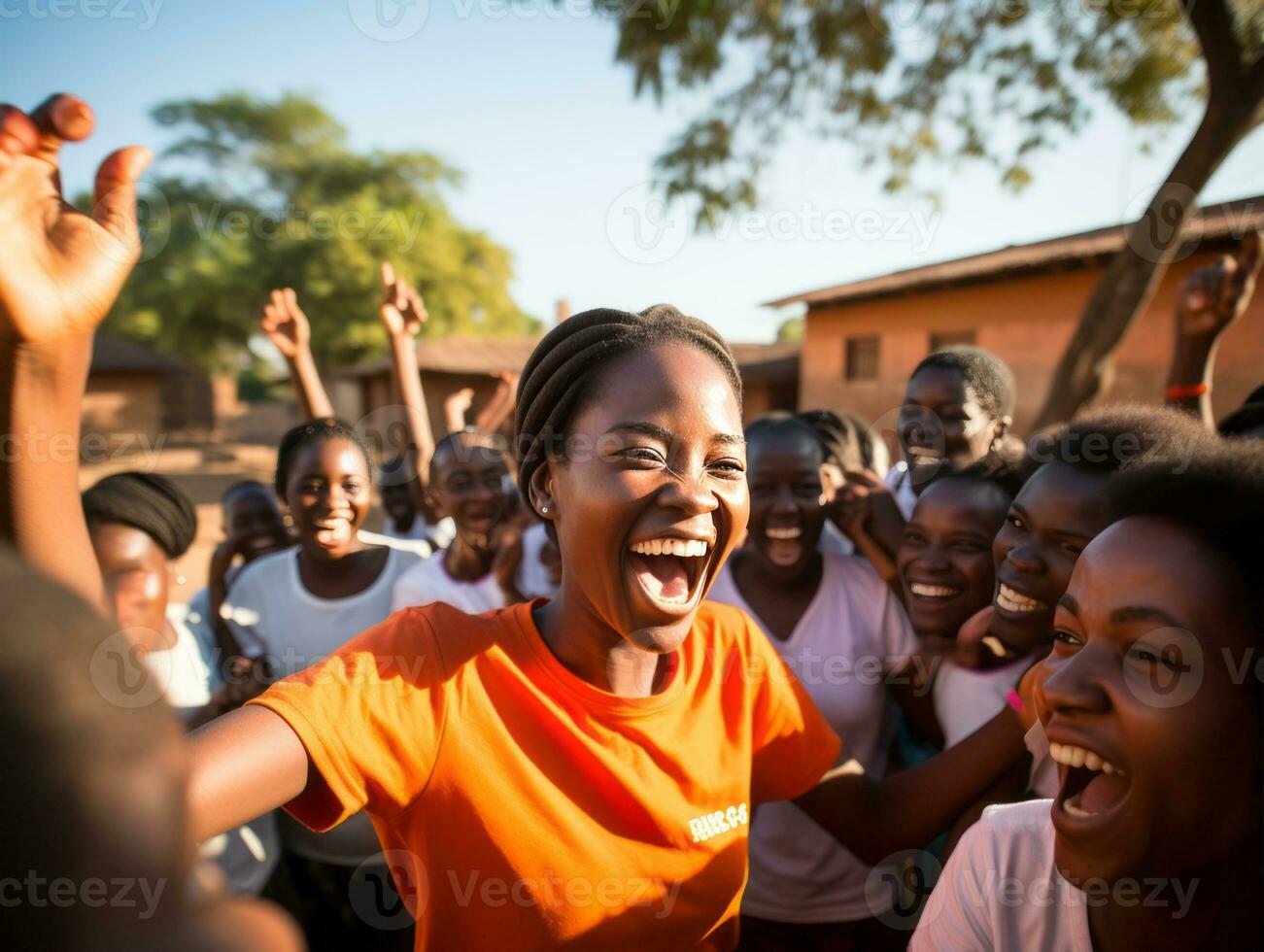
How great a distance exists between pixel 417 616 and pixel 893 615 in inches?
67.0

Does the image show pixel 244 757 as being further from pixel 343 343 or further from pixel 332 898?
pixel 343 343

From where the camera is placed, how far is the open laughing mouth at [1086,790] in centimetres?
115

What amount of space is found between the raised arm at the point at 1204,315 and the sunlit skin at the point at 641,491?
9.08ft

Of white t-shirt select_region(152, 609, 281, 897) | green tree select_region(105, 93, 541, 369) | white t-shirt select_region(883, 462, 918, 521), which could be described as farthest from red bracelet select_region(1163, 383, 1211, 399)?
green tree select_region(105, 93, 541, 369)

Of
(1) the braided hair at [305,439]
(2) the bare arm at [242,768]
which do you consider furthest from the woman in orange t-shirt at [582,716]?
(1) the braided hair at [305,439]

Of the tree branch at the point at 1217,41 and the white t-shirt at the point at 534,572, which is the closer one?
the white t-shirt at the point at 534,572

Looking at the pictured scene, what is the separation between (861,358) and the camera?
15.4 m

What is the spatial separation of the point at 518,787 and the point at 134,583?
1895 millimetres

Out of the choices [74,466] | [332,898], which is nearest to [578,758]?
[74,466]

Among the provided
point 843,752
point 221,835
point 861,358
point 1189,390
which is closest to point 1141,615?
point 843,752

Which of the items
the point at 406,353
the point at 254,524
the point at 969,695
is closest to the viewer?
the point at 969,695

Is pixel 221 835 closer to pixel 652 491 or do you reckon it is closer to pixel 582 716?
pixel 582 716

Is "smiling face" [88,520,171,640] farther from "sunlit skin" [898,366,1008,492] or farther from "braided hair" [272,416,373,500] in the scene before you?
"sunlit skin" [898,366,1008,492]

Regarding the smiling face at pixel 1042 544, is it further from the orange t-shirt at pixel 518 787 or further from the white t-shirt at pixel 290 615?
the white t-shirt at pixel 290 615
